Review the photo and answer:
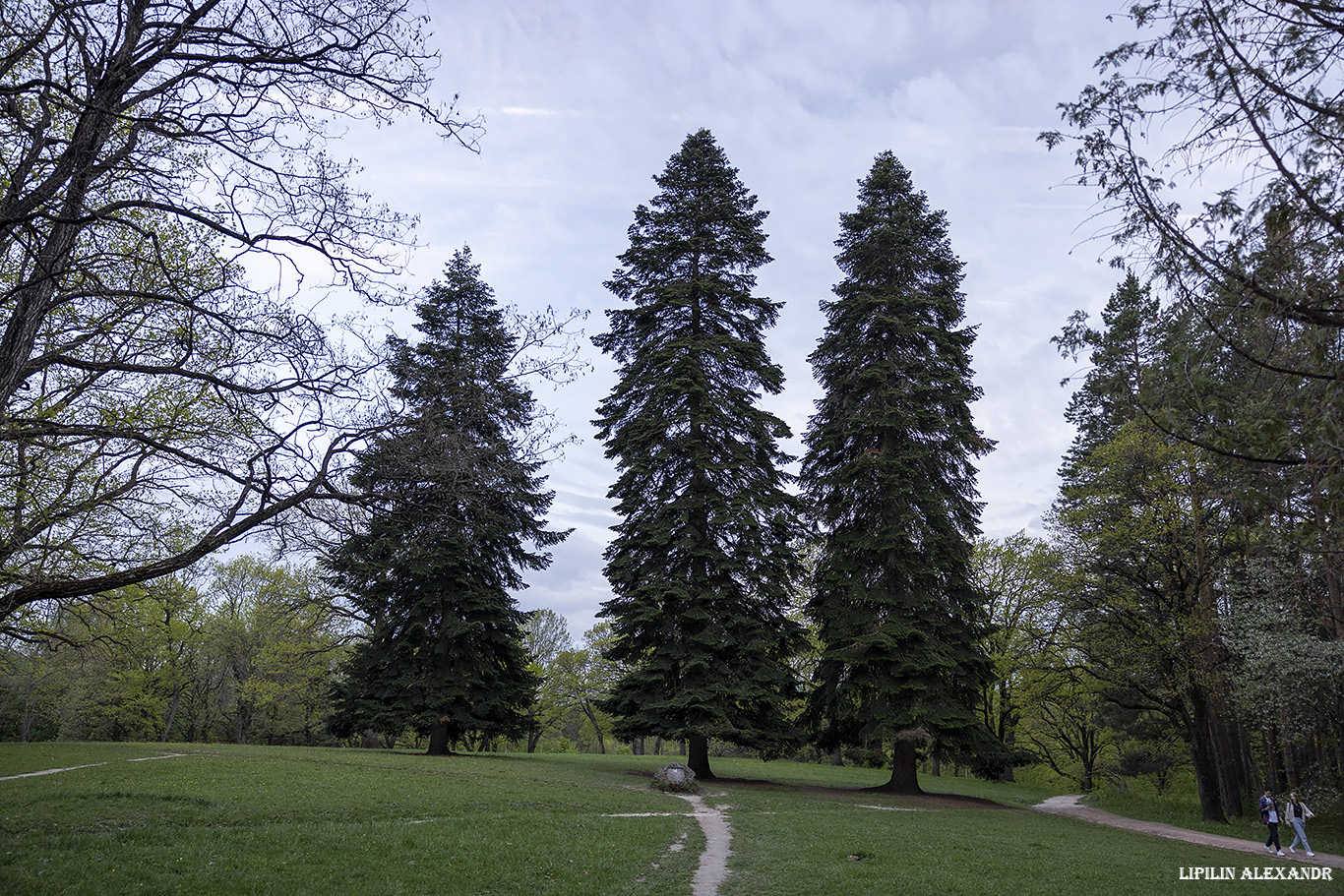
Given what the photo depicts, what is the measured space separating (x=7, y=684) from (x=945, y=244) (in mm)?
42539

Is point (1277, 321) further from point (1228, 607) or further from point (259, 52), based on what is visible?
point (1228, 607)

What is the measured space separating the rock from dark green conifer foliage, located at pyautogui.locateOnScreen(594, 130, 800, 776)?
1338mm

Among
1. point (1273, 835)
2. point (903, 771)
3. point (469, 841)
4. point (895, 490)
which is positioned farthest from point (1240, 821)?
point (469, 841)

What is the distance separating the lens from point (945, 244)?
2670 centimetres

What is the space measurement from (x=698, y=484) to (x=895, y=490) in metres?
6.28

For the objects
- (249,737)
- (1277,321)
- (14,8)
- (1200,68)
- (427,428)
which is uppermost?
(1200,68)

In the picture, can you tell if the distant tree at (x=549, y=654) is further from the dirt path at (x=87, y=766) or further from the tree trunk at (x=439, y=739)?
the dirt path at (x=87, y=766)

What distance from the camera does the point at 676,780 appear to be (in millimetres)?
19109

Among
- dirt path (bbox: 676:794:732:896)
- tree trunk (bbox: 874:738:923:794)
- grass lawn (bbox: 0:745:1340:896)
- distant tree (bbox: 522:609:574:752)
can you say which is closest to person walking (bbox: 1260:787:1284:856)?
grass lawn (bbox: 0:745:1340:896)

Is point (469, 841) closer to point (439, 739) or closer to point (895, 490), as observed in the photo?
point (439, 739)

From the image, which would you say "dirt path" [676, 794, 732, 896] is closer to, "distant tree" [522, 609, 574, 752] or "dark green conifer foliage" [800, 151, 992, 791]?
"dark green conifer foliage" [800, 151, 992, 791]

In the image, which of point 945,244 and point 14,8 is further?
point 945,244

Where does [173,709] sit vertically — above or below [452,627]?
below

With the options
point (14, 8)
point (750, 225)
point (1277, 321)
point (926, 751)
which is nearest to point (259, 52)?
point (14, 8)
